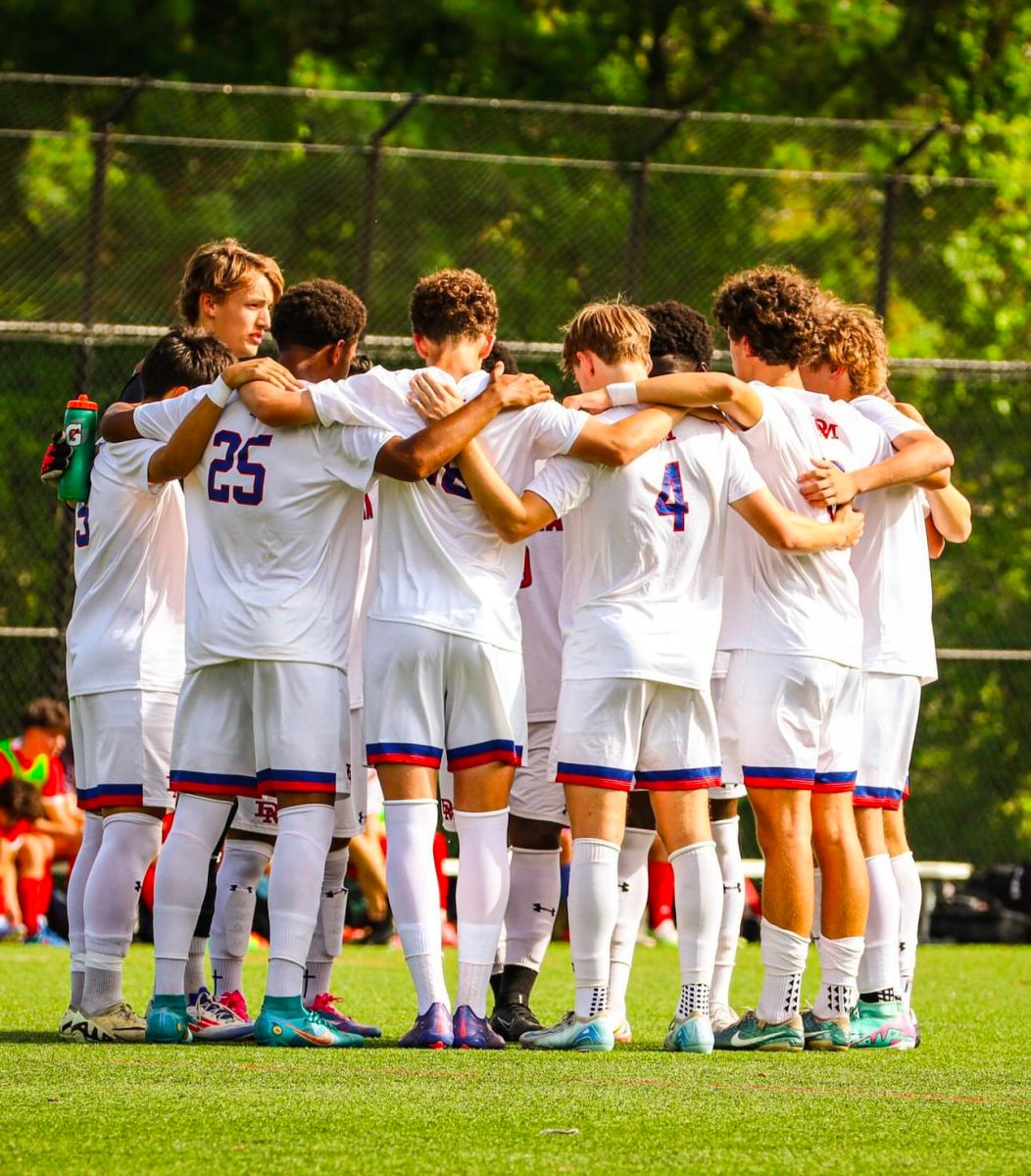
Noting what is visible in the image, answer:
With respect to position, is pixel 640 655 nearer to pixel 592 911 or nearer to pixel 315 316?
pixel 592 911

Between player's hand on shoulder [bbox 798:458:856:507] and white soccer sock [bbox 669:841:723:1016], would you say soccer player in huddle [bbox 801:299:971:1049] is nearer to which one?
player's hand on shoulder [bbox 798:458:856:507]

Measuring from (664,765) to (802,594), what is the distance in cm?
72

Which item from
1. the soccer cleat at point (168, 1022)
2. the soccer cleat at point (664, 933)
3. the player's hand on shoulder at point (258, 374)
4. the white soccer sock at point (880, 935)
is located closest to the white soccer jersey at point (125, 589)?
the player's hand on shoulder at point (258, 374)

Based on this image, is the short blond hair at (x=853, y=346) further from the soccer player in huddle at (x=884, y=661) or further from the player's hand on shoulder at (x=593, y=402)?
the player's hand on shoulder at (x=593, y=402)

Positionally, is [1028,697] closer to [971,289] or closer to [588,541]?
[971,289]

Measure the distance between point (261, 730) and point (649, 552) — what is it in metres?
1.22

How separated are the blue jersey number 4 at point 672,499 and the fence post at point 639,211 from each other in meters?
8.07

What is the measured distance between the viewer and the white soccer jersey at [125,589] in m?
5.64

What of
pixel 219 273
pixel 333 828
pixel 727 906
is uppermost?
pixel 219 273

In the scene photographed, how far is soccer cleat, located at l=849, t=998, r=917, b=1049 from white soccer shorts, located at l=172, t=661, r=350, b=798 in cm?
180

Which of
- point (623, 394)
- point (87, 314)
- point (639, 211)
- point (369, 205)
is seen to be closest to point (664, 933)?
point (639, 211)

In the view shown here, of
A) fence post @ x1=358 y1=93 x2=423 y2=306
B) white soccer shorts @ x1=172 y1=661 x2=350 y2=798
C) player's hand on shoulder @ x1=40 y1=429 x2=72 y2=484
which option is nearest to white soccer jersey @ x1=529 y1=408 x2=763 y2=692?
white soccer shorts @ x1=172 y1=661 x2=350 y2=798

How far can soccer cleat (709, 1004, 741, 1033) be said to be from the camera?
19.6 feet

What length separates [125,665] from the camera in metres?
5.63
